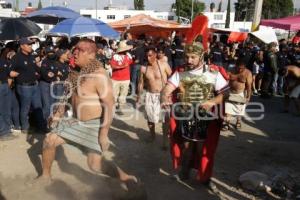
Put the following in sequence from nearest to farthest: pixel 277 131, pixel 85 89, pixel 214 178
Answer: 1. pixel 85 89
2. pixel 214 178
3. pixel 277 131

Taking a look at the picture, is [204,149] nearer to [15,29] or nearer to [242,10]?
[15,29]

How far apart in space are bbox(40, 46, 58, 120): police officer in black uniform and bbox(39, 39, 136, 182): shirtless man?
9.77 feet

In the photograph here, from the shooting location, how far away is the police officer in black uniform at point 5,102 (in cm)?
687

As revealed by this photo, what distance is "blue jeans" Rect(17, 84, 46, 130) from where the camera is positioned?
24.0 feet

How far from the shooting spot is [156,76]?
684 centimetres

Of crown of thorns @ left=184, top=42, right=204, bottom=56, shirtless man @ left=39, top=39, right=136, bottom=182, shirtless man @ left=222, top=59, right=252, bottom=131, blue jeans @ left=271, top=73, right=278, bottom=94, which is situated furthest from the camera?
blue jeans @ left=271, top=73, right=278, bottom=94

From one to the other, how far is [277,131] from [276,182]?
352cm

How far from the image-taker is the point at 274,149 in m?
7.00

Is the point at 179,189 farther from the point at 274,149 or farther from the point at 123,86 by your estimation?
the point at 123,86

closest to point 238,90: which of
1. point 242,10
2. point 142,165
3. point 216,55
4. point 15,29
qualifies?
point 142,165

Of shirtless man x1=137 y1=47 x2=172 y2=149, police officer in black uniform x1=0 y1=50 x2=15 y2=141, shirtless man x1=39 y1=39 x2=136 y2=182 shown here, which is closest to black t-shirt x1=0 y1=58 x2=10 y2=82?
police officer in black uniform x1=0 y1=50 x2=15 y2=141

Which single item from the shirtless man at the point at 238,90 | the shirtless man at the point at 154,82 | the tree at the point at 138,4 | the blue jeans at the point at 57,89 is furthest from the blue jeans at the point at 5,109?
the tree at the point at 138,4

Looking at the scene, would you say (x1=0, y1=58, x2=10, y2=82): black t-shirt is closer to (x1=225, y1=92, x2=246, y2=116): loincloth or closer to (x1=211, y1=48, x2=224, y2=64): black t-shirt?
(x1=225, y1=92, x2=246, y2=116): loincloth

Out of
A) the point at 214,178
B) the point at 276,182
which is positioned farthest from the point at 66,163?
the point at 276,182
